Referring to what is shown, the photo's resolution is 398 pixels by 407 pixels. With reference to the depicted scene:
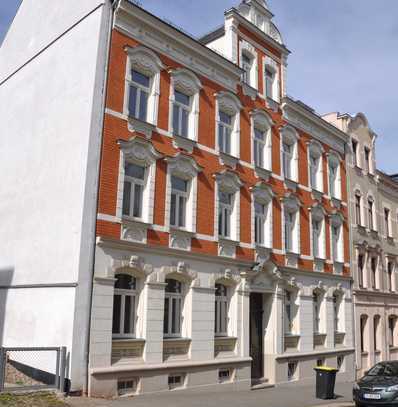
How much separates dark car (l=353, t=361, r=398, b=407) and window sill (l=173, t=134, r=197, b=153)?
353 inches

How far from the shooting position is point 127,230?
14016 millimetres

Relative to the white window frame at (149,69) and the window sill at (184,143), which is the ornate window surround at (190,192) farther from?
the white window frame at (149,69)

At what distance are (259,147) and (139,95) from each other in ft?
21.6

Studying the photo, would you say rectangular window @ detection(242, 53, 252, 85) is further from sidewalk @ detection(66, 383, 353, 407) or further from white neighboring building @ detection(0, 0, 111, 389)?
sidewalk @ detection(66, 383, 353, 407)

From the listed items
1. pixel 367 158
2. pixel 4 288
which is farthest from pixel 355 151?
pixel 4 288

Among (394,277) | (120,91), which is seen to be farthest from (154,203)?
(394,277)

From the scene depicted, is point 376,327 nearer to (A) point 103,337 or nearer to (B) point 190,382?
(B) point 190,382

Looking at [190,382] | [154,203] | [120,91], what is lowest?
[190,382]

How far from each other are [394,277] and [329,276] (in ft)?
28.8

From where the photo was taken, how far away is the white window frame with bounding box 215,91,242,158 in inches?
718

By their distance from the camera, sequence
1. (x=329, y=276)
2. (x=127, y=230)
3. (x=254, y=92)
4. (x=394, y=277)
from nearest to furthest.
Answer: (x=127, y=230) → (x=254, y=92) → (x=329, y=276) → (x=394, y=277)

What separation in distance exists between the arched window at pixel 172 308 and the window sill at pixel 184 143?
436 centimetres

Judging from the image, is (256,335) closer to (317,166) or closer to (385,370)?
(385,370)

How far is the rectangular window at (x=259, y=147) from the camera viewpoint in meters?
20.0
